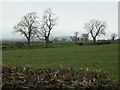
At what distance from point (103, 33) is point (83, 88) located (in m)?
107

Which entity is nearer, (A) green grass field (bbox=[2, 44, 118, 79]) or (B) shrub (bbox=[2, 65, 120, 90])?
(B) shrub (bbox=[2, 65, 120, 90])

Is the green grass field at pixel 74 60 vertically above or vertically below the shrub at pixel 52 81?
below

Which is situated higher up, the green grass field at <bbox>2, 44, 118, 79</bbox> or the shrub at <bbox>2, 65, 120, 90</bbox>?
the shrub at <bbox>2, 65, 120, 90</bbox>

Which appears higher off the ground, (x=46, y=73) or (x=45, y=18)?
(x=45, y=18)

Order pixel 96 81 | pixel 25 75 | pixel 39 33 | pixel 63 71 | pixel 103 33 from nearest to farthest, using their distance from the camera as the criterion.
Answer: pixel 96 81, pixel 25 75, pixel 63 71, pixel 39 33, pixel 103 33

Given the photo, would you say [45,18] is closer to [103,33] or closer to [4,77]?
[103,33]

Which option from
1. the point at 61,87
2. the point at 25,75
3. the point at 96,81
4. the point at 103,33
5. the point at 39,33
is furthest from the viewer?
the point at 103,33

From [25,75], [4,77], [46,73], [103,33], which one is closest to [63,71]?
[46,73]

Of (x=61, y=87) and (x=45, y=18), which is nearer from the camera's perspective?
(x=61, y=87)

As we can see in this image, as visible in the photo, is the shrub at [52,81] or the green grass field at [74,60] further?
the green grass field at [74,60]

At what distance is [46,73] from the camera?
11.5 metres

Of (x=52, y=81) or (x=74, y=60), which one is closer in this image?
(x=52, y=81)

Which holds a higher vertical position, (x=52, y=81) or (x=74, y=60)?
(x=52, y=81)

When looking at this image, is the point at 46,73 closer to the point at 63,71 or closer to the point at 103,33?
the point at 63,71
